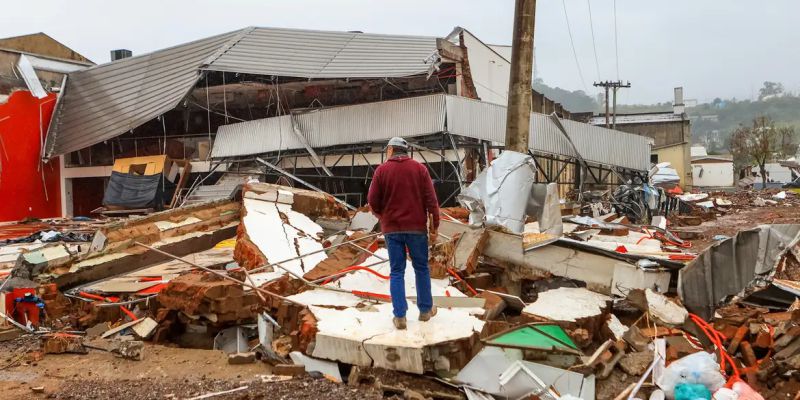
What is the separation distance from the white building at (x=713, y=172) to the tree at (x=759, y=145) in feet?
5.28

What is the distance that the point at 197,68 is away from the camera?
17984mm

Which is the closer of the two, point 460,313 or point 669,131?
point 460,313

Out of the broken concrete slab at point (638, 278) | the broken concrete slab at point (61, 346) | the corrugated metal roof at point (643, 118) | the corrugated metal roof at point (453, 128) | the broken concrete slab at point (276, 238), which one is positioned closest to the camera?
the broken concrete slab at point (61, 346)

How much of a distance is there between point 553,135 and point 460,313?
1078 centimetres

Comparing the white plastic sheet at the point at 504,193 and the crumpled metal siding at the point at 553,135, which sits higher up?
the crumpled metal siding at the point at 553,135

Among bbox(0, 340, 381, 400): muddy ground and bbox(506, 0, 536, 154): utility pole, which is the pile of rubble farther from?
bbox(506, 0, 536, 154): utility pole

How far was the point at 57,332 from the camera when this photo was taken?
5.73 metres

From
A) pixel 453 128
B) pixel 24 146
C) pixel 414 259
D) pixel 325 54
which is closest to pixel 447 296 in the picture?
pixel 414 259

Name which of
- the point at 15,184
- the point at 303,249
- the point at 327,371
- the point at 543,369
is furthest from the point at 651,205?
the point at 15,184

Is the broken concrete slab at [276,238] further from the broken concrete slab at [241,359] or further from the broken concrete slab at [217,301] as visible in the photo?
the broken concrete slab at [241,359]

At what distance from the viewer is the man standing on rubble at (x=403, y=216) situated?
461 centimetres

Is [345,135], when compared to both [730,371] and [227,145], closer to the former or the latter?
[227,145]

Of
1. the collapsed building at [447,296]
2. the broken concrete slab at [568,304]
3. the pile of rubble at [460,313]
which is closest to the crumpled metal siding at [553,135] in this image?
the collapsed building at [447,296]

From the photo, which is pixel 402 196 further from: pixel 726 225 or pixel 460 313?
pixel 726 225
